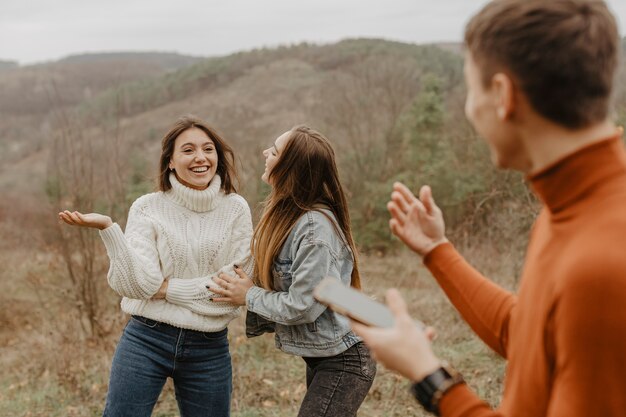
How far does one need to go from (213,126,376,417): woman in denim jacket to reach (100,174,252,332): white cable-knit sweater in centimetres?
13

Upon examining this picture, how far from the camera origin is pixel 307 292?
2.59 metres

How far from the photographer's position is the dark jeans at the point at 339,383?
2.60 metres

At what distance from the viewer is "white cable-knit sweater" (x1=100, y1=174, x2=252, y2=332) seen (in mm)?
2785

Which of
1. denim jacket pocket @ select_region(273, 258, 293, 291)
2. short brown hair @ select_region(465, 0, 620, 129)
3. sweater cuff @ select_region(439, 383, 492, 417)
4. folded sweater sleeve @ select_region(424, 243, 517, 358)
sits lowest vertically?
denim jacket pocket @ select_region(273, 258, 293, 291)

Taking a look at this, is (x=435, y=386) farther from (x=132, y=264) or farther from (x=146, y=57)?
(x=146, y=57)

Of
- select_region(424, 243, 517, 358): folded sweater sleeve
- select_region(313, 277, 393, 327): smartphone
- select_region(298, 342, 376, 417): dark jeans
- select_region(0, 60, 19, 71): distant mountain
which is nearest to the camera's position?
select_region(313, 277, 393, 327): smartphone

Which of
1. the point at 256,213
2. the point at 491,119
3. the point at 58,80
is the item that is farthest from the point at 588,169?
the point at 58,80

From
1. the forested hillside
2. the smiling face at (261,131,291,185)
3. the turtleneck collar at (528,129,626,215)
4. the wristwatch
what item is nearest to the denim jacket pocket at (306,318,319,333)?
the smiling face at (261,131,291,185)

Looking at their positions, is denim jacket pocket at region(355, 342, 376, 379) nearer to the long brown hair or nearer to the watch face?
the long brown hair

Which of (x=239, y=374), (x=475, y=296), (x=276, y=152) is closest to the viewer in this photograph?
(x=475, y=296)

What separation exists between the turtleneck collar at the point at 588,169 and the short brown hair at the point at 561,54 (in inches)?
2.0

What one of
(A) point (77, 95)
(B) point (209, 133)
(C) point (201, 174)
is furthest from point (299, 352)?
(A) point (77, 95)

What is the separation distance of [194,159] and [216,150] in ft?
0.61

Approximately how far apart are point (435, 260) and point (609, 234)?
0.64 metres
